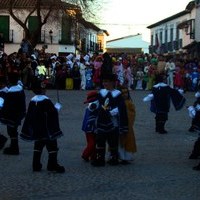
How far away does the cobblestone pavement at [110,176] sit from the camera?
26.3 ft

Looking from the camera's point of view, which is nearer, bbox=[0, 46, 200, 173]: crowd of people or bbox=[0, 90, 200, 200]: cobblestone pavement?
bbox=[0, 90, 200, 200]: cobblestone pavement

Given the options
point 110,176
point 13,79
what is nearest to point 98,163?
point 110,176

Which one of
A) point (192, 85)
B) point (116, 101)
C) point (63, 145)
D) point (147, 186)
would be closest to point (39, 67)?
point (192, 85)

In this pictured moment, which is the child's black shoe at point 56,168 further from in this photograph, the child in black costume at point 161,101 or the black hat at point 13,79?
the child in black costume at point 161,101

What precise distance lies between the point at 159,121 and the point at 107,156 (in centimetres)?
377

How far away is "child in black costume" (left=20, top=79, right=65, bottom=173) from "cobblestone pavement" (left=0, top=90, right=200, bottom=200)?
0.64 ft

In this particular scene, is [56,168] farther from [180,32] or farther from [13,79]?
[180,32]

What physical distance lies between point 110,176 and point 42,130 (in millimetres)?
1307

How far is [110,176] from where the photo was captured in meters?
9.29

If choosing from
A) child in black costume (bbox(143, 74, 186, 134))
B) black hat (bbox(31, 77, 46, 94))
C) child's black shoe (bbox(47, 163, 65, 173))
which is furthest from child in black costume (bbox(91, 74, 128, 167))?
child in black costume (bbox(143, 74, 186, 134))

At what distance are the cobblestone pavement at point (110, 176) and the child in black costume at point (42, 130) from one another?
0.64 feet

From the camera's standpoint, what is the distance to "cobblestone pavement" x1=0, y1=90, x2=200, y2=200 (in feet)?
26.3

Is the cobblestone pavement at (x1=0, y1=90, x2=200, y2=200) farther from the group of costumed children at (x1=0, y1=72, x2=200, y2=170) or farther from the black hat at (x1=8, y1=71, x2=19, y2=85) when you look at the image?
the black hat at (x1=8, y1=71, x2=19, y2=85)

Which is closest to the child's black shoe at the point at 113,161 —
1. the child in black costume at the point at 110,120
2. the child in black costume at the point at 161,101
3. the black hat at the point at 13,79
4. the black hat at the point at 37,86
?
the child in black costume at the point at 110,120
